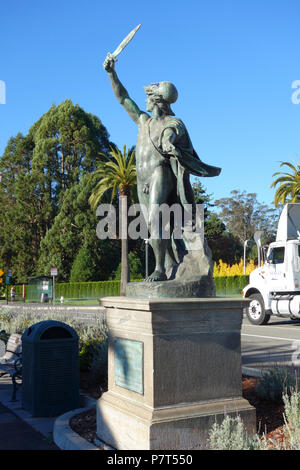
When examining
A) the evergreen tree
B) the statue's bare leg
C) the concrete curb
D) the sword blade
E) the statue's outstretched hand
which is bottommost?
the concrete curb

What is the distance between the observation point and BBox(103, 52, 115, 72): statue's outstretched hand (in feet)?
19.3

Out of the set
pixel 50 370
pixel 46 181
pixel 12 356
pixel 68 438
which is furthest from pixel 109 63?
pixel 46 181

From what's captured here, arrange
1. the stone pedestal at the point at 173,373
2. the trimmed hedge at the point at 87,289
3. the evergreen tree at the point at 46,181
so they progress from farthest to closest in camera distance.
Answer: the evergreen tree at the point at 46,181 → the trimmed hedge at the point at 87,289 → the stone pedestal at the point at 173,373

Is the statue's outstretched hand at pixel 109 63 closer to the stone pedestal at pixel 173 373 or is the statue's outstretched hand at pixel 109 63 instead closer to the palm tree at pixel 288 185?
the stone pedestal at pixel 173 373

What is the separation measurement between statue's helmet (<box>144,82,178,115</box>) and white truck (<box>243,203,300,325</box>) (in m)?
11.3

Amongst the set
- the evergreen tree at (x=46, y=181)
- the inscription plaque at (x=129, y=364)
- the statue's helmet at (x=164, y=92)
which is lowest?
the inscription plaque at (x=129, y=364)

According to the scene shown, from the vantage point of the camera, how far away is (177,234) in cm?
574

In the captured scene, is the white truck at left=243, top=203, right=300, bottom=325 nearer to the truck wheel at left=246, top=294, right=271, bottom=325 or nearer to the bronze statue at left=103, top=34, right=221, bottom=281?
the truck wheel at left=246, top=294, right=271, bottom=325

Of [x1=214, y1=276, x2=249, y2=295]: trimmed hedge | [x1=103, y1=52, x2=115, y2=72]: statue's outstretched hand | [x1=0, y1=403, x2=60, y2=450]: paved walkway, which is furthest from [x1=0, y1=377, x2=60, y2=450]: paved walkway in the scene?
[x1=214, y1=276, x2=249, y2=295]: trimmed hedge

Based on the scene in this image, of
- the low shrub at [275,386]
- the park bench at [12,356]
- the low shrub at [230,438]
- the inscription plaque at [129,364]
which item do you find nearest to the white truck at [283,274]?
the park bench at [12,356]

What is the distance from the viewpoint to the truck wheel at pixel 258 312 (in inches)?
708

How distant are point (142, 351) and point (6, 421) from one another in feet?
8.65

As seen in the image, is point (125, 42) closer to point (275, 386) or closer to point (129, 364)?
point (129, 364)

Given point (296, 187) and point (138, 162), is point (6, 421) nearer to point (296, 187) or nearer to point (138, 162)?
point (138, 162)
